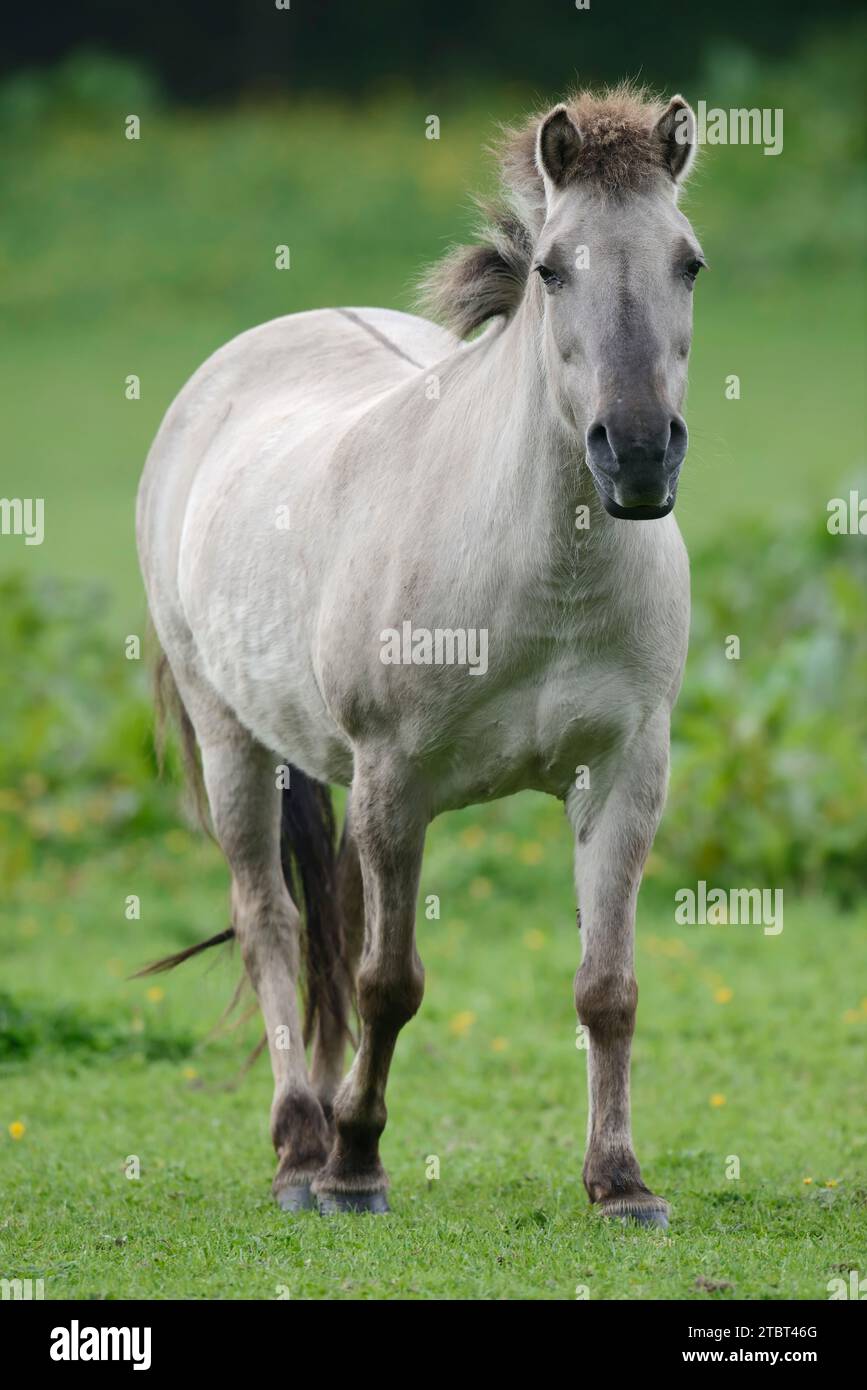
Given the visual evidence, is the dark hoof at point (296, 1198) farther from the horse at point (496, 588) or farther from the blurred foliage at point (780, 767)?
the blurred foliage at point (780, 767)

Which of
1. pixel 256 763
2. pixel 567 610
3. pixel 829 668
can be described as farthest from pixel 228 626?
pixel 829 668

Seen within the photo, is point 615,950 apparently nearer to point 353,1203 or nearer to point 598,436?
point 353,1203

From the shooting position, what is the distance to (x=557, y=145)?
4.46 m

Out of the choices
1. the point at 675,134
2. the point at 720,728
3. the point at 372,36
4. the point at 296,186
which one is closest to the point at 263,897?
the point at 675,134

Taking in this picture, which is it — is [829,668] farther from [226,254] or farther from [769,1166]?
[226,254]

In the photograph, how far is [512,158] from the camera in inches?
190

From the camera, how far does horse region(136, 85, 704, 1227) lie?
4.37 m

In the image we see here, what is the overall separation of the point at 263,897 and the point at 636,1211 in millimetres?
1719

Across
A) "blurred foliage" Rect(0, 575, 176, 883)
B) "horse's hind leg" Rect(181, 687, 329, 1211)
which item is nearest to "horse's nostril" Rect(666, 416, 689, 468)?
"horse's hind leg" Rect(181, 687, 329, 1211)

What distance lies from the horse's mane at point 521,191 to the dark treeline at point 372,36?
25.4m

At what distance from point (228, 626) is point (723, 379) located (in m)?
16.5

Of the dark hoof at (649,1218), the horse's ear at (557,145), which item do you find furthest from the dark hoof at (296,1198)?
the horse's ear at (557,145)

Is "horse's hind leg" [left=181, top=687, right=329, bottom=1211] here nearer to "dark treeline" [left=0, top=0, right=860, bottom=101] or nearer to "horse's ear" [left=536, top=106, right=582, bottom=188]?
"horse's ear" [left=536, top=106, right=582, bottom=188]

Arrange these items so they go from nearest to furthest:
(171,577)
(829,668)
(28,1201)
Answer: (28,1201) < (171,577) < (829,668)
